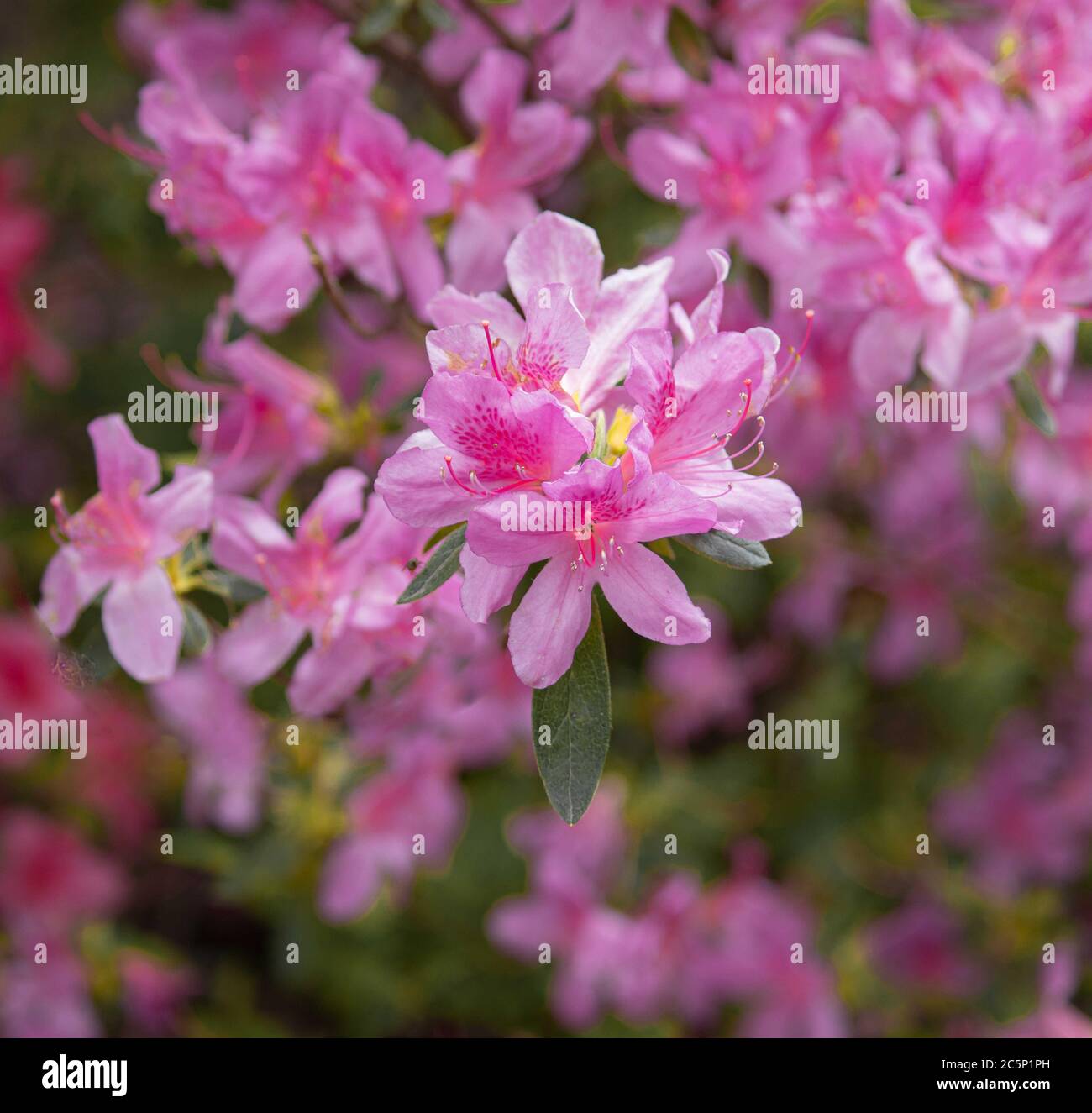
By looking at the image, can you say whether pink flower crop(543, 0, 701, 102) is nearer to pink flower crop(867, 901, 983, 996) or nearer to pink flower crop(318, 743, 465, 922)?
pink flower crop(318, 743, 465, 922)

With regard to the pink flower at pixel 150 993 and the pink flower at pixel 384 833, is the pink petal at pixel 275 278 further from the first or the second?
the pink flower at pixel 150 993

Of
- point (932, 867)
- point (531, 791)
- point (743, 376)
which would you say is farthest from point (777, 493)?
point (932, 867)

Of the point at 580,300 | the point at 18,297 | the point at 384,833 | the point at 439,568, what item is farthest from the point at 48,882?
the point at 580,300

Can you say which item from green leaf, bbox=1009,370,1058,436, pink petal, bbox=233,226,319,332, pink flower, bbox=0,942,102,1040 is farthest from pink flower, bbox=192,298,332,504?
pink flower, bbox=0,942,102,1040

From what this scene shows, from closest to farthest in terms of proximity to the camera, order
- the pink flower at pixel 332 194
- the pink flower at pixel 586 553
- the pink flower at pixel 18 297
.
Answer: the pink flower at pixel 586 553
the pink flower at pixel 332 194
the pink flower at pixel 18 297

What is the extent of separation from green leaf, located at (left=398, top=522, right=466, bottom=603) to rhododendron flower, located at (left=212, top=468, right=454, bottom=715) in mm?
206

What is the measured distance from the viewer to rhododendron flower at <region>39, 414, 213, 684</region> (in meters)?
1.14

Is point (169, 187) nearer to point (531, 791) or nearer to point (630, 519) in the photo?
point (630, 519)

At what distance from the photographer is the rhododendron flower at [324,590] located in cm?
117

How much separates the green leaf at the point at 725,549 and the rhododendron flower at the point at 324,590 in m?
0.32

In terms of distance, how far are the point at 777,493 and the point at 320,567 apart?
490mm

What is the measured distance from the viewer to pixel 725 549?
94 cm

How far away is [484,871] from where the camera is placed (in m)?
2.24

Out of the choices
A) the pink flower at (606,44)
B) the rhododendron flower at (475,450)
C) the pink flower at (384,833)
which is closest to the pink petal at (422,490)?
the rhododendron flower at (475,450)
